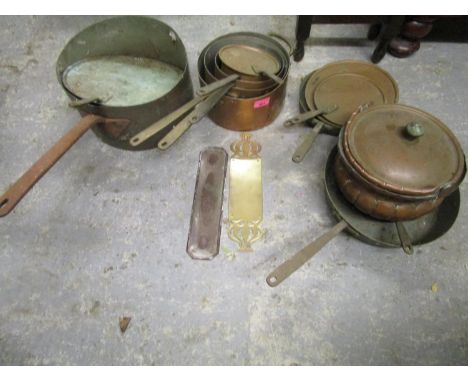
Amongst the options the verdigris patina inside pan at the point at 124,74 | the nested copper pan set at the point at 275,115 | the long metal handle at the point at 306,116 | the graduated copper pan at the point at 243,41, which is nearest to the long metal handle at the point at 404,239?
the nested copper pan set at the point at 275,115

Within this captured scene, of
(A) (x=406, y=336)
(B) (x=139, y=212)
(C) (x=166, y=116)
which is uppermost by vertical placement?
(C) (x=166, y=116)

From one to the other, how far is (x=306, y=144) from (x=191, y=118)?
0.50 metres

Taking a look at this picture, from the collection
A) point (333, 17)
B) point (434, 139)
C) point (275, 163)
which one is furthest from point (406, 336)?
point (333, 17)

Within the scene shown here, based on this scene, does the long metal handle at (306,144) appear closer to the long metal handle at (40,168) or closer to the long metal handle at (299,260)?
the long metal handle at (299,260)

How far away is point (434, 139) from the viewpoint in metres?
1.04

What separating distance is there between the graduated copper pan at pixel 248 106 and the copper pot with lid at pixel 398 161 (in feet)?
1.38

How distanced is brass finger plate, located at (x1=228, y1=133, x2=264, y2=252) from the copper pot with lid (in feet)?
1.34

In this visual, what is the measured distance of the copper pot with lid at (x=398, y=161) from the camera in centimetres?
98

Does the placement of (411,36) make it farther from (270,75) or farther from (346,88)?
(270,75)

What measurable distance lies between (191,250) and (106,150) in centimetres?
65

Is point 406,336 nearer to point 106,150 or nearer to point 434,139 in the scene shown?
point 434,139

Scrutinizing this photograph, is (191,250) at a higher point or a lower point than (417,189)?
lower

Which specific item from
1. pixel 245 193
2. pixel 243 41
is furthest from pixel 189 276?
pixel 243 41

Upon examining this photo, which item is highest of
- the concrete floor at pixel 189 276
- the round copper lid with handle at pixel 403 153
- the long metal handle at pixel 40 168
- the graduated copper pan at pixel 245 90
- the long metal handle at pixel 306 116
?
the round copper lid with handle at pixel 403 153
